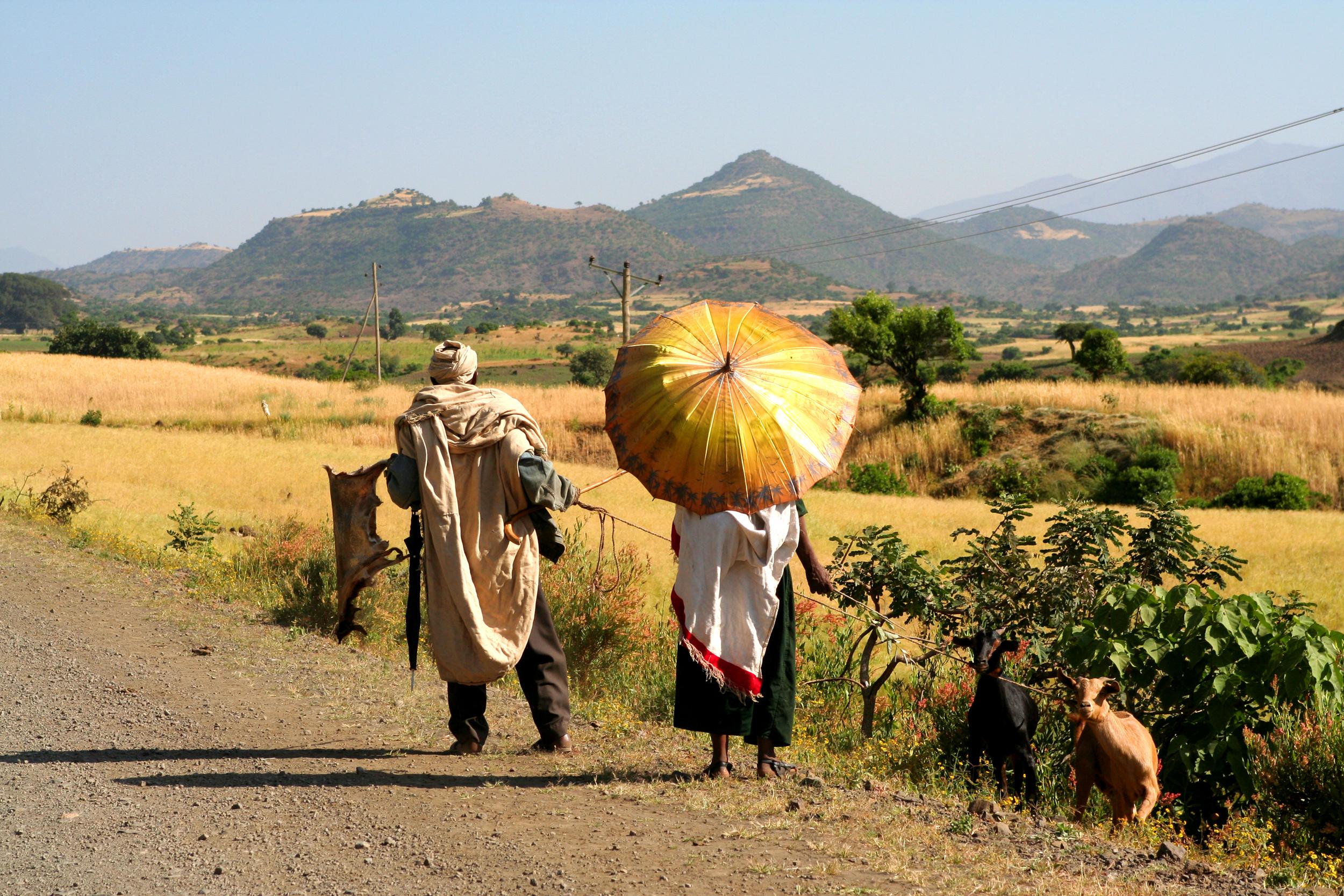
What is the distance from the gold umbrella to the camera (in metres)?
4.80

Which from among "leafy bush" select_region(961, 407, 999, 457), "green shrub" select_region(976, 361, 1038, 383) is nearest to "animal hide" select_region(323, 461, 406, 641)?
"leafy bush" select_region(961, 407, 999, 457)

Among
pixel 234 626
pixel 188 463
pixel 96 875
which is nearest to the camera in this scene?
pixel 96 875

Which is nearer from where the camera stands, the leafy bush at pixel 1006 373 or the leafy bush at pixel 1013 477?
the leafy bush at pixel 1013 477

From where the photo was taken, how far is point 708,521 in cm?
486

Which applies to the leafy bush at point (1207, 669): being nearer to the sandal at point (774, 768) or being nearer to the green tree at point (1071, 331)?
the sandal at point (774, 768)

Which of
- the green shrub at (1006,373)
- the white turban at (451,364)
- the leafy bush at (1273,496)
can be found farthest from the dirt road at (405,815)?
the green shrub at (1006,373)

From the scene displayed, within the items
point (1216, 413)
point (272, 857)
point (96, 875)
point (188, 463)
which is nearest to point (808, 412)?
point (272, 857)

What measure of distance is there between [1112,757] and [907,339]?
31.3 metres

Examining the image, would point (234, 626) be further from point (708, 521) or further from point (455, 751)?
point (708, 521)

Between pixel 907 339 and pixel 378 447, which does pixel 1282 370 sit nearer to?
pixel 907 339

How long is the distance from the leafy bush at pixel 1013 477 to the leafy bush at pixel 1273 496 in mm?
4072

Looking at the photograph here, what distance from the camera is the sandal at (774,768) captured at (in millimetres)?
5258

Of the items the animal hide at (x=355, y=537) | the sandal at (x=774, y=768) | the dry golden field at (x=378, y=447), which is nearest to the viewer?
the sandal at (x=774, y=768)

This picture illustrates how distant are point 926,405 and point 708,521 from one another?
29725 mm
